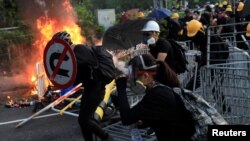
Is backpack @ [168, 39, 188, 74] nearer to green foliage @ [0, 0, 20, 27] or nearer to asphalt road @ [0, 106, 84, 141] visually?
asphalt road @ [0, 106, 84, 141]

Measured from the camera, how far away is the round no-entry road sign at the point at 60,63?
5.14 m

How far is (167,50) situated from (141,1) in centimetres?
4548

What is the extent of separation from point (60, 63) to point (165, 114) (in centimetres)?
227

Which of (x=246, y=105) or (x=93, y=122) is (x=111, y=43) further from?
(x=246, y=105)

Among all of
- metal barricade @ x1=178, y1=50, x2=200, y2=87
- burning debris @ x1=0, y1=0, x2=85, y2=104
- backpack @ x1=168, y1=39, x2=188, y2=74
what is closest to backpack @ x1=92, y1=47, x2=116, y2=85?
backpack @ x1=168, y1=39, x2=188, y2=74

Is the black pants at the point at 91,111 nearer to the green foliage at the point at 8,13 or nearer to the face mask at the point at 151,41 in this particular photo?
the face mask at the point at 151,41

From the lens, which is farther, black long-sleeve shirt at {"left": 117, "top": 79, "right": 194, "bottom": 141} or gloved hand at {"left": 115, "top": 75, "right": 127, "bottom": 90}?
gloved hand at {"left": 115, "top": 75, "right": 127, "bottom": 90}

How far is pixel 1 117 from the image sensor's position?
8.84 m

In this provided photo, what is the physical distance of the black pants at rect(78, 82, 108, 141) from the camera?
217 inches

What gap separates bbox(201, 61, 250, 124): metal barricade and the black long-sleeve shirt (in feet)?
4.94

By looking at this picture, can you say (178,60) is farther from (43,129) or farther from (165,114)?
(165,114)

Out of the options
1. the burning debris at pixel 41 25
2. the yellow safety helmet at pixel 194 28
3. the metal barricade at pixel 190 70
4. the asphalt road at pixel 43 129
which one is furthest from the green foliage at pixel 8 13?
the yellow safety helmet at pixel 194 28

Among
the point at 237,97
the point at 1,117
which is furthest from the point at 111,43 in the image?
the point at 237,97

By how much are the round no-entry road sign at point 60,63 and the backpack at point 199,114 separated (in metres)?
1.99
